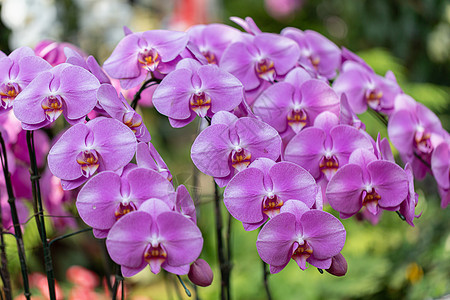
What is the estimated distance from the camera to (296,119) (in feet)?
1.66

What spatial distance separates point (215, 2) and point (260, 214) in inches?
150

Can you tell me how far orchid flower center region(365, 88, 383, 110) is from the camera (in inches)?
23.3

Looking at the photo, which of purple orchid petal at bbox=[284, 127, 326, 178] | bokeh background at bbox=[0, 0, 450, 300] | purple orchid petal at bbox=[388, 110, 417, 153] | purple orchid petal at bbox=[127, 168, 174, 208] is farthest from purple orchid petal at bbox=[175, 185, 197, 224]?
bokeh background at bbox=[0, 0, 450, 300]

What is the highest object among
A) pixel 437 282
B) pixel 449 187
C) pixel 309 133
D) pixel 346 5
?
pixel 309 133

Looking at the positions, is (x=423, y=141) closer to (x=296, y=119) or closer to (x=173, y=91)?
(x=296, y=119)

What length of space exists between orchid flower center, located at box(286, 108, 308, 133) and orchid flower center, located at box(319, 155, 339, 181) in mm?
45

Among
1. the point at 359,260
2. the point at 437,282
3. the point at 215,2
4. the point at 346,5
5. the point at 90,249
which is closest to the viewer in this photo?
the point at 437,282

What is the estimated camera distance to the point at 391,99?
1.98 feet

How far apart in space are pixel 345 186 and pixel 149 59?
0.23 m

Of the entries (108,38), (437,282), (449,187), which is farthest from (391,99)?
(108,38)

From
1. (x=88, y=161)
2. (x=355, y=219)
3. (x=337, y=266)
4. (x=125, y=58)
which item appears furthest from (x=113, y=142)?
(x=355, y=219)

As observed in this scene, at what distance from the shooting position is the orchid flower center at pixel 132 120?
438mm

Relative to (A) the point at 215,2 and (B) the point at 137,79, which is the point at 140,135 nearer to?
(B) the point at 137,79

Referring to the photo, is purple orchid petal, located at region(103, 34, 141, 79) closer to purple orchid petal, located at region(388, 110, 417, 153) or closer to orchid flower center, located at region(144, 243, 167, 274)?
orchid flower center, located at region(144, 243, 167, 274)
